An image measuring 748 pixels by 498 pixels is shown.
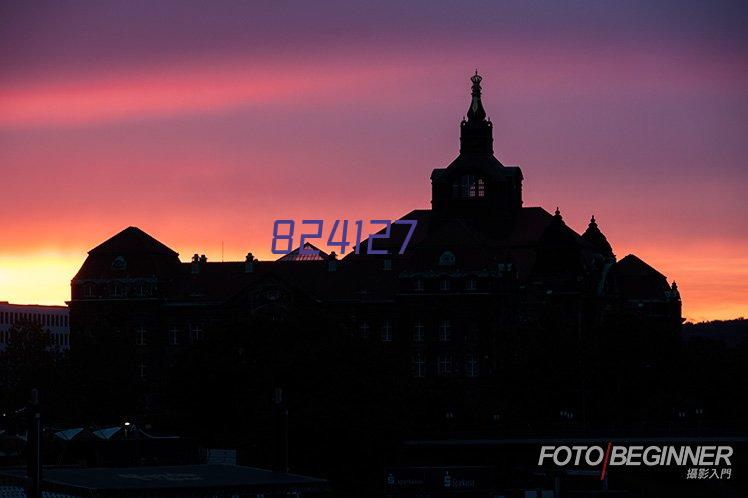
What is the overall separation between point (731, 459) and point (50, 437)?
44.6 m

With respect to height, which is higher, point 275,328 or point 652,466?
point 275,328

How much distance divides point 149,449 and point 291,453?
36.5 ft

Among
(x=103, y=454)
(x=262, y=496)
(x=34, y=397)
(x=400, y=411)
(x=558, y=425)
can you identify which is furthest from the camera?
(x=558, y=425)

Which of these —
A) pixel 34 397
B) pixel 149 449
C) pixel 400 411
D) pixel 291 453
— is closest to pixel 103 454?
pixel 149 449

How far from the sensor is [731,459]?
536 feet

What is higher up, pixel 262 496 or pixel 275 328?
pixel 275 328

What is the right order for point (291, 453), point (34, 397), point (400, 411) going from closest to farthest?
point (34, 397) → point (291, 453) → point (400, 411)

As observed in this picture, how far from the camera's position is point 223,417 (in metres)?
182

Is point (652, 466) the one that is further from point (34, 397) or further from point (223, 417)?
point (34, 397)

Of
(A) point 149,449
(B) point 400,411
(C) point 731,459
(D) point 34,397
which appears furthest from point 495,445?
(D) point 34,397

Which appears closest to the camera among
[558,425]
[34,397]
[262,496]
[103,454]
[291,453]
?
[34,397]

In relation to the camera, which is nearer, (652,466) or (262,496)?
(262,496)

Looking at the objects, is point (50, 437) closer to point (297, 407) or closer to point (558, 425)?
point (297, 407)

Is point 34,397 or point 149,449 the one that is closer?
point 34,397
